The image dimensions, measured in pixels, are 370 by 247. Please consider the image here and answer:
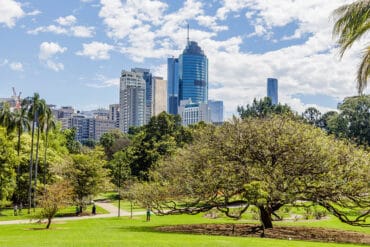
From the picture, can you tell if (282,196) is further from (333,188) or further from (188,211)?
(188,211)

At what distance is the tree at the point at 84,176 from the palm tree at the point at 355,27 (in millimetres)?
33556

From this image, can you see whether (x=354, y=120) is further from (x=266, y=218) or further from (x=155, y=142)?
(x=266, y=218)

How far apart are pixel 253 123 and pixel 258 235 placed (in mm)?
6403

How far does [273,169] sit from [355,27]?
12.0 meters

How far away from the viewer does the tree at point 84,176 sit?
4338cm

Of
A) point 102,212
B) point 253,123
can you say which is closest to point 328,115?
point 102,212

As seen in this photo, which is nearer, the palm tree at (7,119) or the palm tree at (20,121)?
the palm tree at (7,119)

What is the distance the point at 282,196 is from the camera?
76.2ft

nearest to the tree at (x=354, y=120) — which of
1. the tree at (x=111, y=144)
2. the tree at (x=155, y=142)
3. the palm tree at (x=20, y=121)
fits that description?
the tree at (x=155, y=142)

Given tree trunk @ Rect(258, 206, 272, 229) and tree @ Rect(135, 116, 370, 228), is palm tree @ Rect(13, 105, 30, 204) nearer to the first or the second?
tree @ Rect(135, 116, 370, 228)

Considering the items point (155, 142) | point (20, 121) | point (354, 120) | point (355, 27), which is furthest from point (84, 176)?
point (354, 120)

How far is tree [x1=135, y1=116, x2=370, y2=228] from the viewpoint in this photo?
2356 centimetres

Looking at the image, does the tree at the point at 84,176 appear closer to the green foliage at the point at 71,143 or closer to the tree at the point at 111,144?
the green foliage at the point at 71,143

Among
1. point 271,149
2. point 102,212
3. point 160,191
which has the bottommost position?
point 102,212
